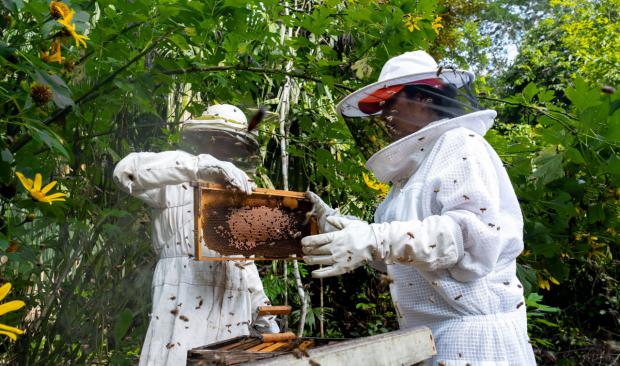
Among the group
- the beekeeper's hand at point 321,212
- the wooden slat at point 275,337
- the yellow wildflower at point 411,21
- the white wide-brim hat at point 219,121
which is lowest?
the wooden slat at point 275,337

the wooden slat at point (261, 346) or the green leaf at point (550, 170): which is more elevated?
the green leaf at point (550, 170)

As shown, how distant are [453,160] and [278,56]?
1331 millimetres

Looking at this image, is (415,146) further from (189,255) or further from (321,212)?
(189,255)

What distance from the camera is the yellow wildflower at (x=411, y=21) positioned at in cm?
291

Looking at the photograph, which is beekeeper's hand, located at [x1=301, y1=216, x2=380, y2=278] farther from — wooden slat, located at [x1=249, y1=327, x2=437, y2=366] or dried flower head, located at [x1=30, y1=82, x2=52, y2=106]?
dried flower head, located at [x1=30, y1=82, x2=52, y2=106]

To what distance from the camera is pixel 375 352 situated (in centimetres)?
143

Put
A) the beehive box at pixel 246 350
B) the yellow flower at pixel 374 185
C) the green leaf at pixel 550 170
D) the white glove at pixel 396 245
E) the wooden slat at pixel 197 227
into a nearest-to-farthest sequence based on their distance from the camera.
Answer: the beehive box at pixel 246 350, the white glove at pixel 396 245, the wooden slat at pixel 197 227, the green leaf at pixel 550 170, the yellow flower at pixel 374 185

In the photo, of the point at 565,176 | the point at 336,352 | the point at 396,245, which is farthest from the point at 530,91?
the point at 336,352

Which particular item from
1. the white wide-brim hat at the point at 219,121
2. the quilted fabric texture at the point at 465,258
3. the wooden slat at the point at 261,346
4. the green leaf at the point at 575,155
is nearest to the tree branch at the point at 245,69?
the white wide-brim hat at the point at 219,121

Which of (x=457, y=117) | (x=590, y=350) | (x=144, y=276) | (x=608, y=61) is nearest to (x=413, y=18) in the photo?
(x=457, y=117)

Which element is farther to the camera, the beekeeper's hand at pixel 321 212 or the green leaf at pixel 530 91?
the green leaf at pixel 530 91

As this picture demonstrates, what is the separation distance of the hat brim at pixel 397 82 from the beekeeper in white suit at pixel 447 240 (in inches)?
0.4

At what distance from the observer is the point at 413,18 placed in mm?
2918

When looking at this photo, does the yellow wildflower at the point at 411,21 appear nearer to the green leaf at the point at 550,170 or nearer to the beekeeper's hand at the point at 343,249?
the green leaf at the point at 550,170
